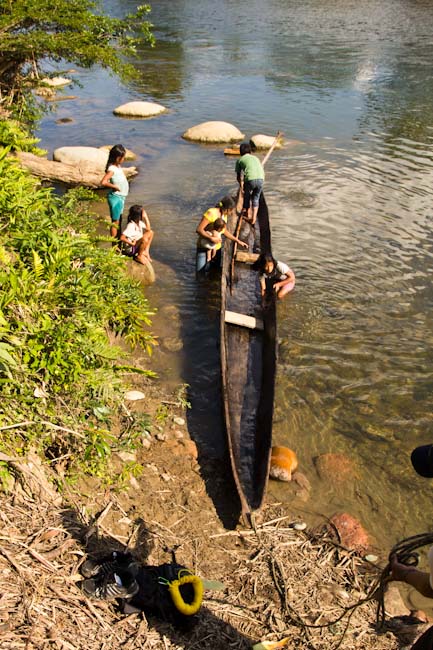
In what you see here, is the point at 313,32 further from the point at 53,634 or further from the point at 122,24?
the point at 53,634

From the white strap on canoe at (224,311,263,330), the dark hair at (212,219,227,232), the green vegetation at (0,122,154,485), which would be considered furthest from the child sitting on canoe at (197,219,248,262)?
the green vegetation at (0,122,154,485)

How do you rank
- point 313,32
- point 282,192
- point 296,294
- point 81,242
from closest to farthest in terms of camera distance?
1. point 81,242
2. point 296,294
3. point 282,192
4. point 313,32

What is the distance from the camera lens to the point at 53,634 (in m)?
3.40

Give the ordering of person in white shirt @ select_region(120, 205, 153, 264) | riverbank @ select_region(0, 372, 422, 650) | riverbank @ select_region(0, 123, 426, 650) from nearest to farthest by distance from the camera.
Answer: riverbank @ select_region(0, 372, 422, 650), riverbank @ select_region(0, 123, 426, 650), person in white shirt @ select_region(120, 205, 153, 264)

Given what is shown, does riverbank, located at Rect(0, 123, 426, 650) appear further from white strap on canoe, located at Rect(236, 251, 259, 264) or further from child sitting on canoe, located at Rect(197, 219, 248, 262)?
white strap on canoe, located at Rect(236, 251, 259, 264)

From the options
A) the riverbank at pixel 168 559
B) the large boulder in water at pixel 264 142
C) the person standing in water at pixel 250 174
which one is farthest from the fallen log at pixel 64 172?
the riverbank at pixel 168 559

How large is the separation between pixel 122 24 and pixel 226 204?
6497mm

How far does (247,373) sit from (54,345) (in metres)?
3.67

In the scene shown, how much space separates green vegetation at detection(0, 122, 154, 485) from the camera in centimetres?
422

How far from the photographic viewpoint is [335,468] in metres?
6.45

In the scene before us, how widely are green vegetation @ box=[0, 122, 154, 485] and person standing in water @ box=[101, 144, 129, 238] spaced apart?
378 cm

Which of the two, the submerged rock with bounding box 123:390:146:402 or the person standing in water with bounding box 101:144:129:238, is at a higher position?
the person standing in water with bounding box 101:144:129:238

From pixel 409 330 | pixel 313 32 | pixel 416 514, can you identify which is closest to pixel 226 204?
pixel 409 330

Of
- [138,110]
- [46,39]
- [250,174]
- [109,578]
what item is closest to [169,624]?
[109,578]
